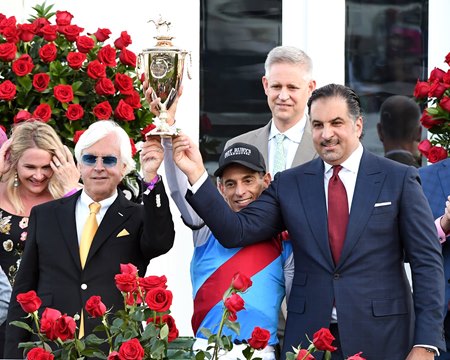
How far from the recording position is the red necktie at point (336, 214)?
468 centimetres

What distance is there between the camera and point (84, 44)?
605 cm

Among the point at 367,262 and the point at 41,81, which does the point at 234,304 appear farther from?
the point at 41,81

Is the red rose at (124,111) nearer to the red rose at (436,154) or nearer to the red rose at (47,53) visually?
the red rose at (47,53)

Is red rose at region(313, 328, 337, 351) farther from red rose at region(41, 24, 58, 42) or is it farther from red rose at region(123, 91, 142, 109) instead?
red rose at region(41, 24, 58, 42)

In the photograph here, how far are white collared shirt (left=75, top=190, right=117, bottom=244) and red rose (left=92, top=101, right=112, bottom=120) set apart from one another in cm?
95

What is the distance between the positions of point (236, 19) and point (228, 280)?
297 centimetres

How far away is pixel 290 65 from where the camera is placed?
5.50 meters

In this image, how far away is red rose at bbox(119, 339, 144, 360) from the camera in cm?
341

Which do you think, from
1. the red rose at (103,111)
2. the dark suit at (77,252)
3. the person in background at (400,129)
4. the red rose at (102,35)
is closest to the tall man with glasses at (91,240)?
the dark suit at (77,252)

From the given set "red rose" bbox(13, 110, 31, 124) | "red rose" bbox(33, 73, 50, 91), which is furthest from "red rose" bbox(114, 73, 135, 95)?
"red rose" bbox(13, 110, 31, 124)

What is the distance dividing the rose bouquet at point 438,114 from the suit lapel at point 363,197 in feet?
3.32

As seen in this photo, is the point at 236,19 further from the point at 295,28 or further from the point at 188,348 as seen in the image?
the point at 188,348

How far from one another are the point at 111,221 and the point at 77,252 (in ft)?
0.59

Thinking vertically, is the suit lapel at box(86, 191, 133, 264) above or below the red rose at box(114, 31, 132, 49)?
below
